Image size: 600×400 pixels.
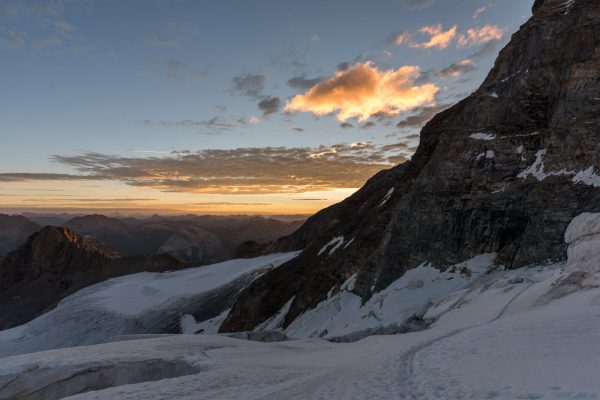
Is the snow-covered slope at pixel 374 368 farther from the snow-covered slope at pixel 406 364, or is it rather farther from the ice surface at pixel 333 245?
the ice surface at pixel 333 245

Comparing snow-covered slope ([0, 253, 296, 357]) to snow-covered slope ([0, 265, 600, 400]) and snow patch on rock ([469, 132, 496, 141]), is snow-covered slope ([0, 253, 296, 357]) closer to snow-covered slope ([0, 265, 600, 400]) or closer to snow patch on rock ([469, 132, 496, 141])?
snow patch on rock ([469, 132, 496, 141])

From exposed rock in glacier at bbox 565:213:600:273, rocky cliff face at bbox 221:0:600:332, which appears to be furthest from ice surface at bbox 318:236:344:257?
exposed rock in glacier at bbox 565:213:600:273

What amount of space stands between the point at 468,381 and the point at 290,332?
37.3 m

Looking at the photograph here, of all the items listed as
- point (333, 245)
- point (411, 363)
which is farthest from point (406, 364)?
point (333, 245)

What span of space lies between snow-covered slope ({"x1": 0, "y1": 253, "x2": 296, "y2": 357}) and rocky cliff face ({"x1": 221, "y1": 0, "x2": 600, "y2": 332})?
42.6 meters

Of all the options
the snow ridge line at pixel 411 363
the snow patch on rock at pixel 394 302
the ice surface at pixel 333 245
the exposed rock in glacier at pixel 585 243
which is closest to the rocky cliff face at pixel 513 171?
the snow patch on rock at pixel 394 302

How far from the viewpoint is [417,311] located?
105ft

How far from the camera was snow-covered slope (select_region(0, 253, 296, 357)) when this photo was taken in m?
86.8

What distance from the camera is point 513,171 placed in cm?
3466

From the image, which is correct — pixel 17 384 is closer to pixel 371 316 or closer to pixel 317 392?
pixel 317 392

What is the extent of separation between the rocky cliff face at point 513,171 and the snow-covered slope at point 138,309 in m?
42.6

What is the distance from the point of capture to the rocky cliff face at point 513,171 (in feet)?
99.2

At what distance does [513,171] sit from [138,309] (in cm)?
8637

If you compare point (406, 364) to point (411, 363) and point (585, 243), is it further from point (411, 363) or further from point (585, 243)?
point (585, 243)
